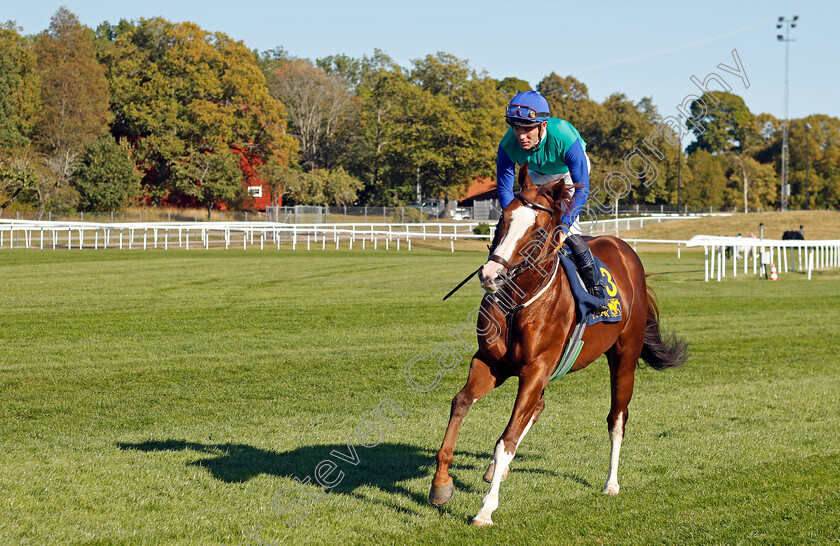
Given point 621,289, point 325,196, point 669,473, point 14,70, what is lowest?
point 669,473

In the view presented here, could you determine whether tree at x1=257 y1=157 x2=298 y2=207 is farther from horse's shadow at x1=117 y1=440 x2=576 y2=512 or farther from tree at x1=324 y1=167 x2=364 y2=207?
horse's shadow at x1=117 y1=440 x2=576 y2=512

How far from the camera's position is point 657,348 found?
7.21 meters

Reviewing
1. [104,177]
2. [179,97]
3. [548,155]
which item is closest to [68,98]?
[104,177]

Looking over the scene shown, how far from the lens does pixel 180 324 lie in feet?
44.3

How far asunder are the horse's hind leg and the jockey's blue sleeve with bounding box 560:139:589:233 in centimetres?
142

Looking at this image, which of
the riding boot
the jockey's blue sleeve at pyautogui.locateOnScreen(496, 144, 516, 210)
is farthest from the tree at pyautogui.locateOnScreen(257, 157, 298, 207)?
the riding boot

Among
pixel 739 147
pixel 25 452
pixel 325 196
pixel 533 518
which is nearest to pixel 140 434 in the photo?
pixel 25 452

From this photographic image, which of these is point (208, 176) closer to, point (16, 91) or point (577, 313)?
point (16, 91)

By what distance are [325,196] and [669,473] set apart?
59769mm

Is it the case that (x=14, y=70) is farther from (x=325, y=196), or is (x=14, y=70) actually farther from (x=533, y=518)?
(x=533, y=518)

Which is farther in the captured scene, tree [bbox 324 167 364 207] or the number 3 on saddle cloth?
tree [bbox 324 167 364 207]

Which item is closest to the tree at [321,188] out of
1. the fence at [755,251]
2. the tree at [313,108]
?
the tree at [313,108]

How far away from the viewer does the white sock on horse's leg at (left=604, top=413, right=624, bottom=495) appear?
5742 millimetres

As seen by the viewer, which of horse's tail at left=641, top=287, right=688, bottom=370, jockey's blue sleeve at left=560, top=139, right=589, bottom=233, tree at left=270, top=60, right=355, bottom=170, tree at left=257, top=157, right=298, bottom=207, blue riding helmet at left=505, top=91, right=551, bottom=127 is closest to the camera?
blue riding helmet at left=505, top=91, right=551, bottom=127
